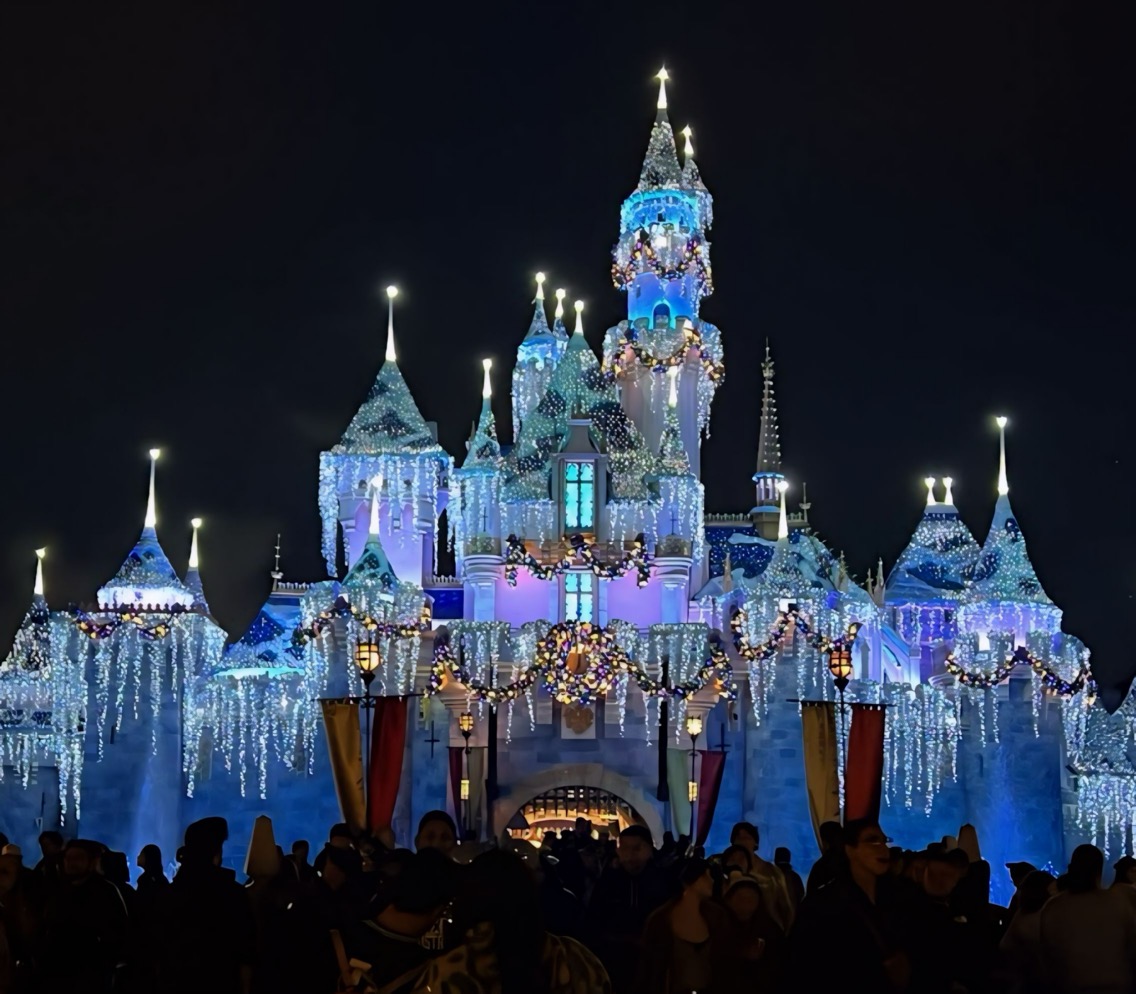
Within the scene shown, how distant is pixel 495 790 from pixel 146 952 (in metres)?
24.0

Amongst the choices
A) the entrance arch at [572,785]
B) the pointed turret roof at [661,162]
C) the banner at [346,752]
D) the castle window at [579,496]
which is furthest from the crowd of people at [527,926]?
the pointed turret roof at [661,162]

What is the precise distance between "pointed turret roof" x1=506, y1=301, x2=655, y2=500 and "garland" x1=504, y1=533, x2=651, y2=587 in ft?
4.10

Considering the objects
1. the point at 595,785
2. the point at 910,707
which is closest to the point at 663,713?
the point at 595,785

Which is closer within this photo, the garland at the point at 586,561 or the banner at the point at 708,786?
the banner at the point at 708,786

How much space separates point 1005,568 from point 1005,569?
0.02 metres

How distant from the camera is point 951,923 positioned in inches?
367

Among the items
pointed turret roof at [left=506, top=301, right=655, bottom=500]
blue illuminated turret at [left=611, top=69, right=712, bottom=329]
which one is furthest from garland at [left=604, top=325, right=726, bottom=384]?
pointed turret roof at [left=506, top=301, right=655, bottom=500]

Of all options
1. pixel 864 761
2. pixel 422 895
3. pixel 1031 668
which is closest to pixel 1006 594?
pixel 1031 668

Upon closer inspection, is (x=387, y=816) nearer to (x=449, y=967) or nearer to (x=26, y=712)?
(x=26, y=712)

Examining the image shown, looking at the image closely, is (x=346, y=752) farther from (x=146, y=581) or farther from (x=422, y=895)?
(x=422, y=895)

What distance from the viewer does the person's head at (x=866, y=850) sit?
8.23 metres

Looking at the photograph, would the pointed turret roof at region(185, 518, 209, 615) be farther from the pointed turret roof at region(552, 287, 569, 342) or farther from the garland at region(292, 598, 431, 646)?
the pointed turret roof at region(552, 287, 569, 342)

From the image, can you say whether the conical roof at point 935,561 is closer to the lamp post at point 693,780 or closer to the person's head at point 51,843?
the lamp post at point 693,780

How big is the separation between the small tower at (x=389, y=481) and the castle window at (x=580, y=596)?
3202 millimetres
